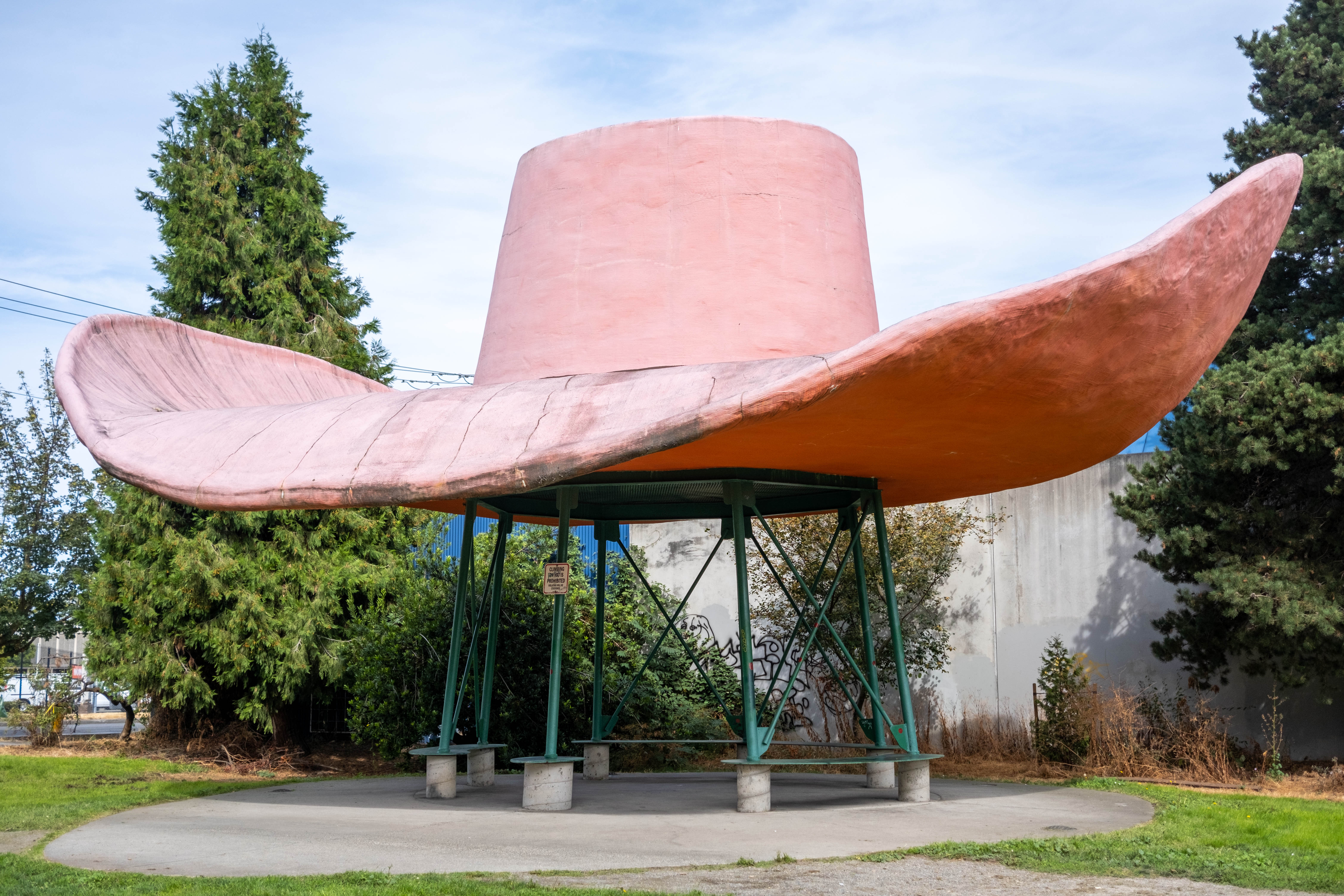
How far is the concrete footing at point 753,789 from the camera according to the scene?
35.9ft

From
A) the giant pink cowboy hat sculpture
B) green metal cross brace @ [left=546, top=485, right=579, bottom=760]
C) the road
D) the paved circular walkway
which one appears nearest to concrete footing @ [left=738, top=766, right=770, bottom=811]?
the giant pink cowboy hat sculpture

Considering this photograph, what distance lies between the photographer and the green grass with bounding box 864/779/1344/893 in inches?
305

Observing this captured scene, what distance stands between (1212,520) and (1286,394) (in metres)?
2.10

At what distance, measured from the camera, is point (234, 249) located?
Result: 67.4ft

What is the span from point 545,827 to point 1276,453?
10749 mm

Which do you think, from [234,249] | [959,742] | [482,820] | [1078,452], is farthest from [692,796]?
[234,249]

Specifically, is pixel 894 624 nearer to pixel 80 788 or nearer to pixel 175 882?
pixel 175 882

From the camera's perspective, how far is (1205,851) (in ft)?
28.5

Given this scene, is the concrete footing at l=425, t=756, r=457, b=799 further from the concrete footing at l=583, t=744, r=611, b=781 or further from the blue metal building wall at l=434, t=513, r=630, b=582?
the blue metal building wall at l=434, t=513, r=630, b=582

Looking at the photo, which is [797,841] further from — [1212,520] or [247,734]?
[247,734]

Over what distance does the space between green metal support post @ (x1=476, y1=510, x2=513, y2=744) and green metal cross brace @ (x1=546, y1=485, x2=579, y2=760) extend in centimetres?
149

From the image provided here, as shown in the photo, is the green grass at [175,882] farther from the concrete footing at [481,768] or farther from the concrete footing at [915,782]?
the concrete footing at [915,782]

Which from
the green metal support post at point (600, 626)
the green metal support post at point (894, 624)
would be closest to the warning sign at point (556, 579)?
the green metal support post at point (600, 626)

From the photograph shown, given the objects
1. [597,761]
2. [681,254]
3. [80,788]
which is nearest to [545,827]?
[597,761]
